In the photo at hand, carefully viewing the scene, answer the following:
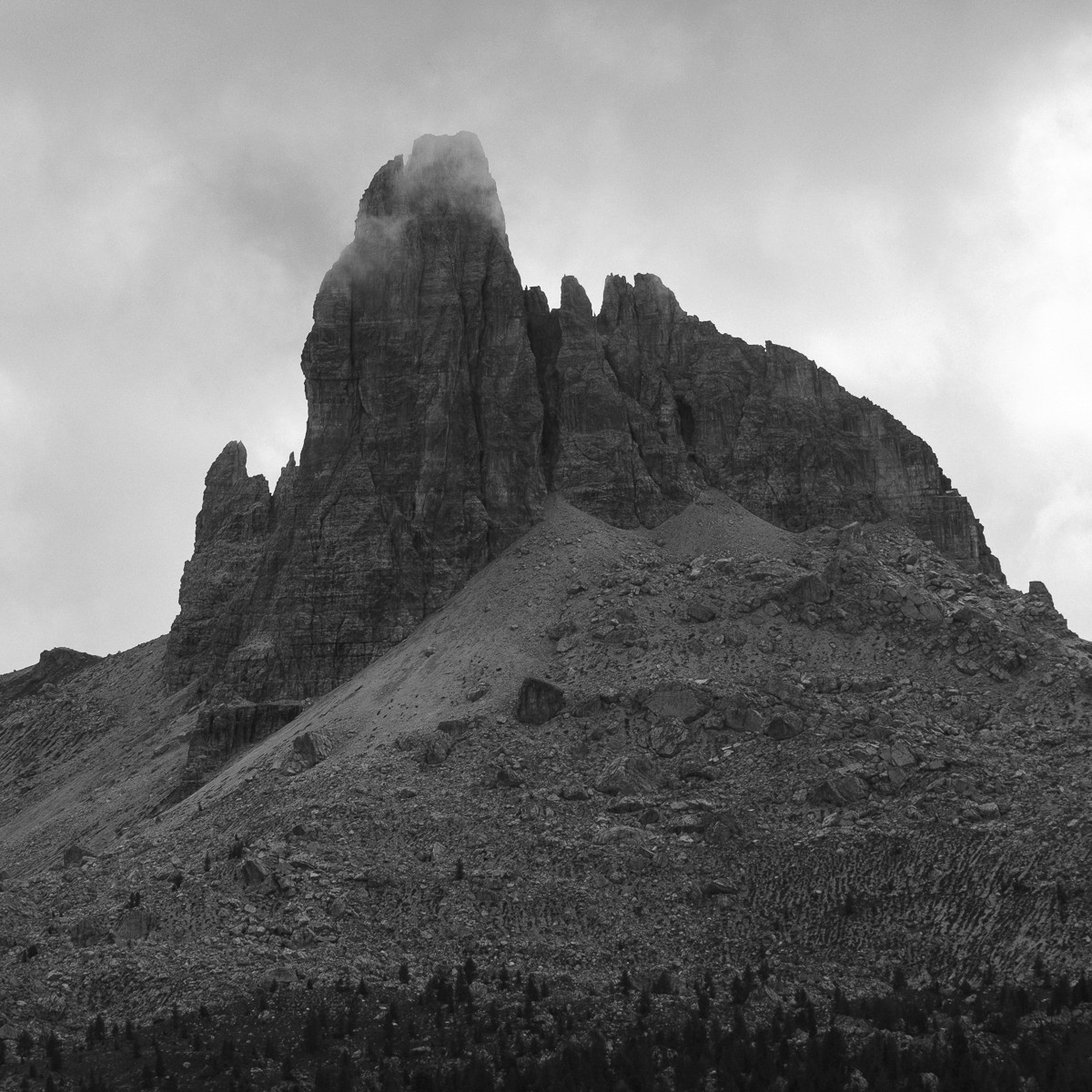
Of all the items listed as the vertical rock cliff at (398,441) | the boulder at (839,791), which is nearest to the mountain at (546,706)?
the boulder at (839,791)

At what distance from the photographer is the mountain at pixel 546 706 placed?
6091cm

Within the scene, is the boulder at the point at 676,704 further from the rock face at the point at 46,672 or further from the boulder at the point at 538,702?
the rock face at the point at 46,672

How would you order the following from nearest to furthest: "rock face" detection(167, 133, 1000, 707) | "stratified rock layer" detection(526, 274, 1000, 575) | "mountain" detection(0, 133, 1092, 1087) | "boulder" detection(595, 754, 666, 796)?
"mountain" detection(0, 133, 1092, 1087)
"boulder" detection(595, 754, 666, 796)
"rock face" detection(167, 133, 1000, 707)
"stratified rock layer" detection(526, 274, 1000, 575)

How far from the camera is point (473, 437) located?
334ft

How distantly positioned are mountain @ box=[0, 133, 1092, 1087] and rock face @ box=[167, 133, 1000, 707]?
1.00 feet

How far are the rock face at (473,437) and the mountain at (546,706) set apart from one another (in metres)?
0.30

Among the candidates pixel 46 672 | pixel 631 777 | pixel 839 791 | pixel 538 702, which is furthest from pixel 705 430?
pixel 46 672

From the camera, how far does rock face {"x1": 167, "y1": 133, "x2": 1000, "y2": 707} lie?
9838 cm

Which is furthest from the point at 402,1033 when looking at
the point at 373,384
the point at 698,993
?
the point at 373,384

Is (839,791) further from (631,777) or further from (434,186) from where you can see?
(434,186)

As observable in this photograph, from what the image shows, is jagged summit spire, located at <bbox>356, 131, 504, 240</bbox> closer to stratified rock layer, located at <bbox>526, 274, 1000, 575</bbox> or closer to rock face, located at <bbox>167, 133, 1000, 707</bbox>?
rock face, located at <bbox>167, 133, 1000, 707</bbox>

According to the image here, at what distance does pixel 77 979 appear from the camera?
58.4 metres

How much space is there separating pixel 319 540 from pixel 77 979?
149 feet

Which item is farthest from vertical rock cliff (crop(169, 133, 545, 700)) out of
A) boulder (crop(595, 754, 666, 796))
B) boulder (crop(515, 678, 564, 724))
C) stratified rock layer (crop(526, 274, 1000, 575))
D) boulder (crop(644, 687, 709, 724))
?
boulder (crop(595, 754, 666, 796))
